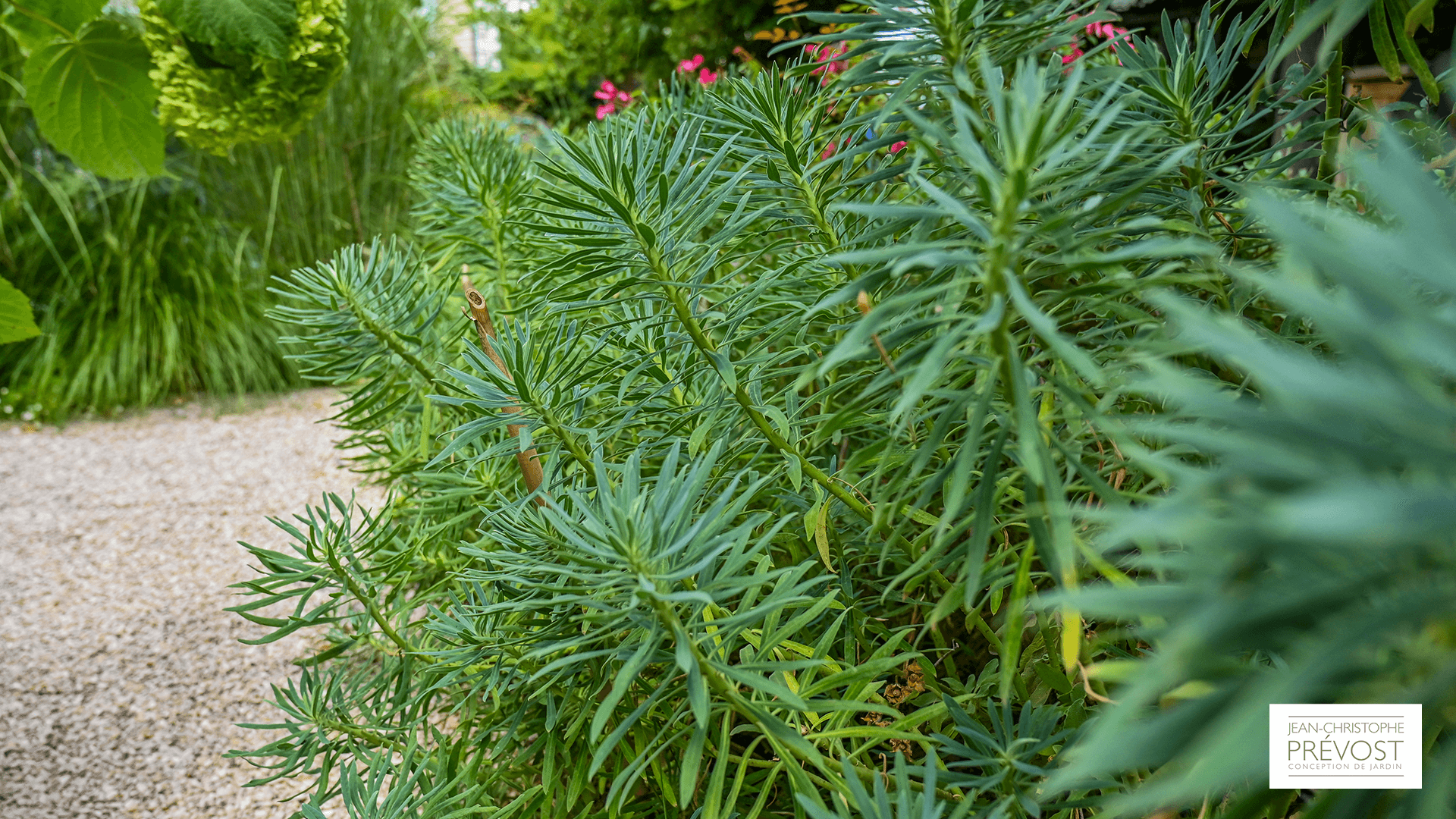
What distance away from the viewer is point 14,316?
1.07 metres

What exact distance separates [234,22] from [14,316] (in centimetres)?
67

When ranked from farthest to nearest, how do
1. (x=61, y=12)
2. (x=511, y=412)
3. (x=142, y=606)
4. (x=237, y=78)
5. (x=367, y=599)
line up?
(x=142, y=606)
(x=237, y=78)
(x=61, y=12)
(x=367, y=599)
(x=511, y=412)

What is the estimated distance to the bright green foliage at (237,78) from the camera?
1.54 m

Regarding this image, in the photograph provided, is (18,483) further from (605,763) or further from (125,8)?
(605,763)

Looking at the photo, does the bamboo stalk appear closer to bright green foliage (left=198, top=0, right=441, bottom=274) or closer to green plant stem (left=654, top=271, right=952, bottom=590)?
green plant stem (left=654, top=271, right=952, bottom=590)

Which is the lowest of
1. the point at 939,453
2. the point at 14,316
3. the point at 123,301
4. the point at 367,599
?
the point at 367,599

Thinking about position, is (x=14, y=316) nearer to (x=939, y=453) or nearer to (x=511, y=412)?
(x=511, y=412)

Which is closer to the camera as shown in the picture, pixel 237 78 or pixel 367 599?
pixel 367 599

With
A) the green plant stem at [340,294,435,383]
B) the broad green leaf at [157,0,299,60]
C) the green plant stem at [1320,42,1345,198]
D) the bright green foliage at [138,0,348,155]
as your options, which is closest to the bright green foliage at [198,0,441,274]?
the bright green foliage at [138,0,348,155]

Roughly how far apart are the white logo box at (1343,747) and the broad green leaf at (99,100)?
70.8 inches

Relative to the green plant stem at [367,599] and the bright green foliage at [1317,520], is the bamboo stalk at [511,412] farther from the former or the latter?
the bright green foliage at [1317,520]

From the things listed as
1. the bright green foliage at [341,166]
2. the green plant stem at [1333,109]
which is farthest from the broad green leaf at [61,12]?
the bright green foliage at [341,166]

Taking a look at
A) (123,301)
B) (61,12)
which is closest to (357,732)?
(61,12)

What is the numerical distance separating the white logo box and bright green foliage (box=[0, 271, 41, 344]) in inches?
51.3
